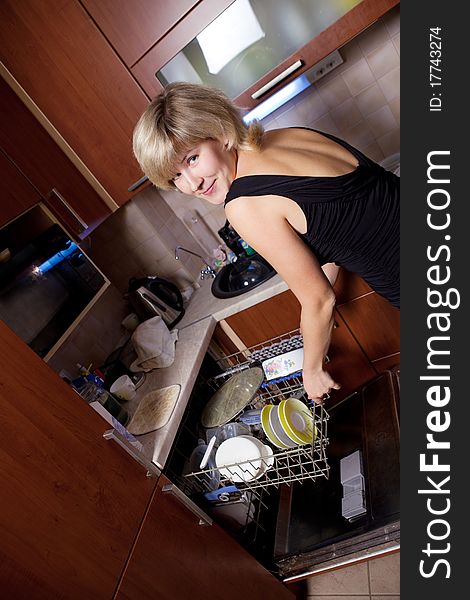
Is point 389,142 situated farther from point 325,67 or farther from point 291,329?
point 291,329

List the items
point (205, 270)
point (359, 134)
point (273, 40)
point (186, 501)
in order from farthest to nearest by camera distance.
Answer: point (205, 270) → point (359, 134) → point (273, 40) → point (186, 501)

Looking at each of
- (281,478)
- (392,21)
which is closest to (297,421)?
(281,478)

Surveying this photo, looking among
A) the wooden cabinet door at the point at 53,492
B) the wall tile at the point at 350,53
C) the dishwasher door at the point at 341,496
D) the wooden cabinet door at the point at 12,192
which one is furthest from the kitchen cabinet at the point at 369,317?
the wooden cabinet door at the point at 12,192

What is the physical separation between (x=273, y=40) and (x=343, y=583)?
2.07 m

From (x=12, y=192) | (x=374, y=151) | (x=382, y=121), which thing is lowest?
(x=374, y=151)

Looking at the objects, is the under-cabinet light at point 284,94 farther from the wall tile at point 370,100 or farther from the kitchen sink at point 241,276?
the kitchen sink at point 241,276

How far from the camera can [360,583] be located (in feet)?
5.30

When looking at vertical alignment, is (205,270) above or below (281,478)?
above

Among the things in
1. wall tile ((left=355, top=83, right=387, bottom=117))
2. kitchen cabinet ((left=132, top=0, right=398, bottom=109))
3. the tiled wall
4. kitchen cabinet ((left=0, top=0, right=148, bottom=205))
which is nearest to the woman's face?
kitchen cabinet ((left=132, top=0, right=398, bottom=109))

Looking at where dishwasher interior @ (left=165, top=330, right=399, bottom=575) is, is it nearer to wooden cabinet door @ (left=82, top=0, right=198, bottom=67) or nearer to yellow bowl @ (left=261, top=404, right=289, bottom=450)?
yellow bowl @ (left=261, top=404, right=289, bottom=450)

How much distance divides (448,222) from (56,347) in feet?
4.27

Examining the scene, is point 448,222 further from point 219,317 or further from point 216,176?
point 219,317

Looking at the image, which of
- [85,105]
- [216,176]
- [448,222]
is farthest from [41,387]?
[85,105]

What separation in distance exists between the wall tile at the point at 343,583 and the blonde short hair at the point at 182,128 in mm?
1620
